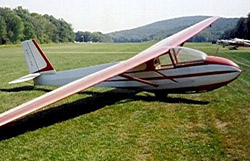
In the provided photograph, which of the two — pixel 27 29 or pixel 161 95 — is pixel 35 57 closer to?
pixel 161 95

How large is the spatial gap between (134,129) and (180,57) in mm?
3272

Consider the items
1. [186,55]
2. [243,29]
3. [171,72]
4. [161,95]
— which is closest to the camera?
[186,55]

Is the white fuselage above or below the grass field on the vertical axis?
above

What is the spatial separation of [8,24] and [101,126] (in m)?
118

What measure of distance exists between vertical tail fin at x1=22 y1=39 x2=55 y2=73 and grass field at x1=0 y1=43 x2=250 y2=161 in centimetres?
176

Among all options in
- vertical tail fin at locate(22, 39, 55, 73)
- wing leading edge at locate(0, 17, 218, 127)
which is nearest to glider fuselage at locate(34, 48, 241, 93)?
wing leading edge at locate(0, 17, 218, 127)

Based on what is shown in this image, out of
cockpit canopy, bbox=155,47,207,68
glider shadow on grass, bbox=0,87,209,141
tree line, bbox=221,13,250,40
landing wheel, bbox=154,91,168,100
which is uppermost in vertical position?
tree line, bbox=221,13,250,40

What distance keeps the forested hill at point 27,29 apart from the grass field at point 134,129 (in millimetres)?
105787

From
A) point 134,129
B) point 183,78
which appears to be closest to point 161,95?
point 183,78

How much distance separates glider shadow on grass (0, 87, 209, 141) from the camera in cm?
693

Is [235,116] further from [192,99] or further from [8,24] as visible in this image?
[8,24]

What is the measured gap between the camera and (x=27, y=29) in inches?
4902

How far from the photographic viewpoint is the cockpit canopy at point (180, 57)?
8836 millimetres

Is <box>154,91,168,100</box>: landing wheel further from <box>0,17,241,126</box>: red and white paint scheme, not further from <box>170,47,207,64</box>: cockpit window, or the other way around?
<box>170,47,207,64</box>: cockpit window
